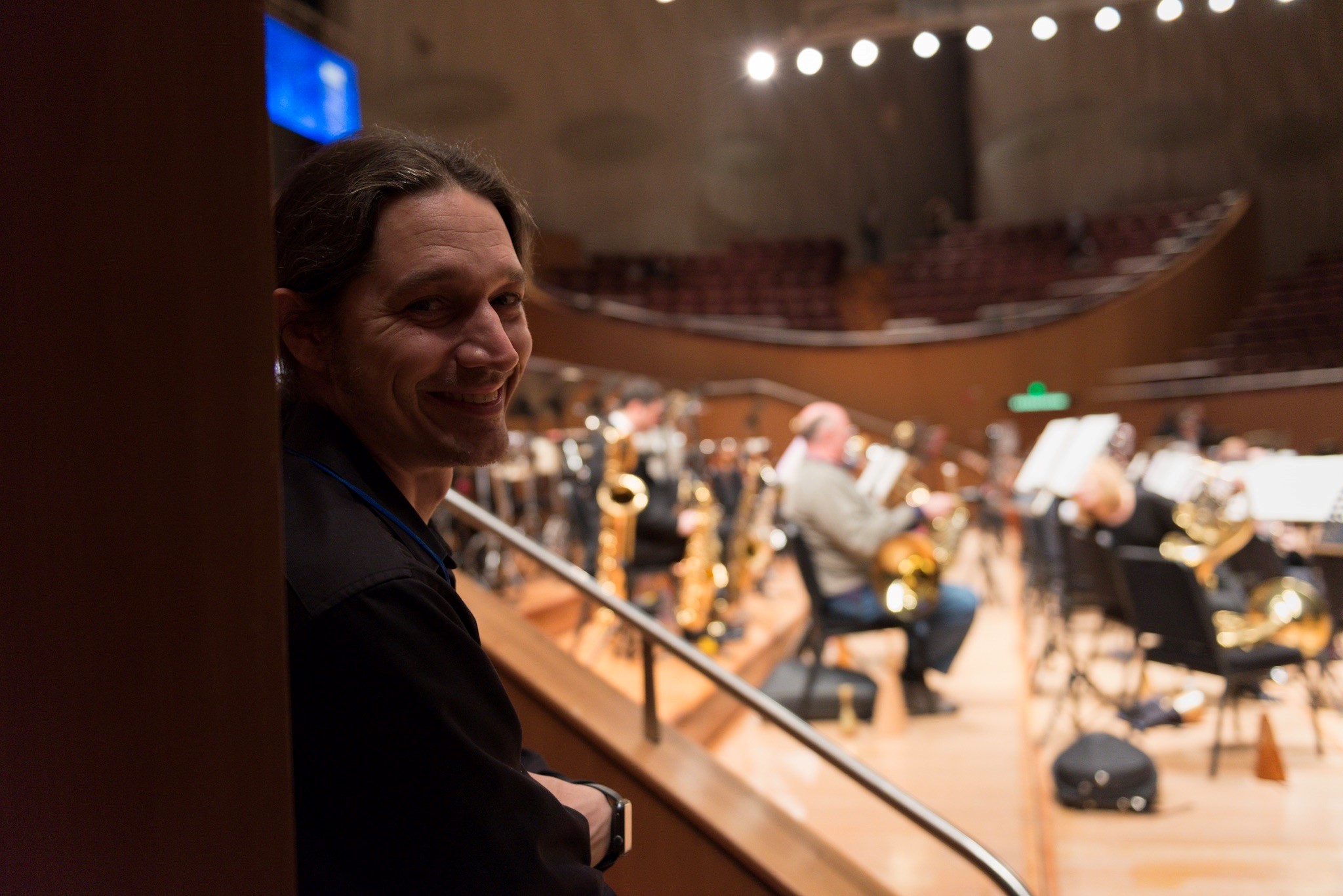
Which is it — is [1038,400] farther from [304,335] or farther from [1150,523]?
[304,335]

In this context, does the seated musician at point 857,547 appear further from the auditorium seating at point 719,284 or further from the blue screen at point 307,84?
the auditorium seating at point 719,284

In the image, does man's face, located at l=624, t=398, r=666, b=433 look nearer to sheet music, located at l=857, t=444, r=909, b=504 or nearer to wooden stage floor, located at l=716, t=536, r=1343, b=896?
sheet music, located at l=857, t=444, r=909, b=504

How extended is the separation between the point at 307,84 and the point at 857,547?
2.89 metres

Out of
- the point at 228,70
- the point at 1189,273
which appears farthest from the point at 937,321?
the point at 228,70

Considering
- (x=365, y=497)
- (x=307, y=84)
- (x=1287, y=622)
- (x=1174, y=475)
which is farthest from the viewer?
(x=1174, y=475)

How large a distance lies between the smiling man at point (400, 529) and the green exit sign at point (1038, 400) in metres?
11.5

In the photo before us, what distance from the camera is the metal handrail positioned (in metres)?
1.77

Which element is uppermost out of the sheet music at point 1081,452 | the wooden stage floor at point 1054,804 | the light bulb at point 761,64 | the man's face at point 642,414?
the light bulb at point 761,64

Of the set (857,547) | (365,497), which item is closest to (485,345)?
(365,497)

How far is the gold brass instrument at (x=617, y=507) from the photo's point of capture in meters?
5.42

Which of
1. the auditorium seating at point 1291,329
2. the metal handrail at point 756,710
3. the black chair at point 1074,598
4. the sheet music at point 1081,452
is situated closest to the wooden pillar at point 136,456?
the metal handrail at point 756,710

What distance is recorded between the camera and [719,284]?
14203mm

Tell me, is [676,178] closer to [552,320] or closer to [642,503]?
[552,320]

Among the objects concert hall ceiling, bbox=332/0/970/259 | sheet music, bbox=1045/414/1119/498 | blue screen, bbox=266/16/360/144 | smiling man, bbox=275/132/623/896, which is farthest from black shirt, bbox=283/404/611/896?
concert hall ceiling, bbox=332/0/970/259
